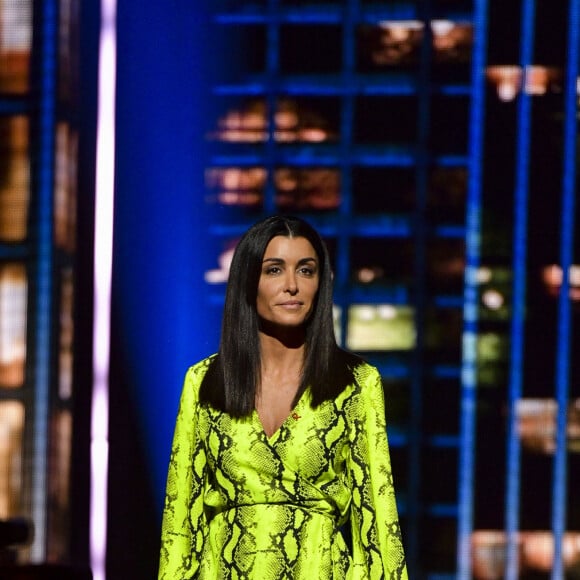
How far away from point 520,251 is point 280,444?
1649 mm

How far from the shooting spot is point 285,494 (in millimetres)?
2186

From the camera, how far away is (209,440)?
224 cm

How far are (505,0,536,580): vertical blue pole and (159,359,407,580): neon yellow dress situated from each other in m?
1.41

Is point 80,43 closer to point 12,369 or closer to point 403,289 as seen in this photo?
point 12,369

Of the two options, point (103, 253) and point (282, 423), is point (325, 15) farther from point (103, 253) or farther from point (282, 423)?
point (282, 423)

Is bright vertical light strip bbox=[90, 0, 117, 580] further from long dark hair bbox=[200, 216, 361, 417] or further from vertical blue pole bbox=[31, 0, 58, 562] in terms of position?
long dark hair bbox=[200, 216, 361, 417]

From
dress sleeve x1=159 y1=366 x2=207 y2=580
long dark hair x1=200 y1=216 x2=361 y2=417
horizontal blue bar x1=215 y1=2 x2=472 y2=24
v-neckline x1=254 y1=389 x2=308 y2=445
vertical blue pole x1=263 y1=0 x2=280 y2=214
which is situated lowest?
dress sleeve x1=159 y1=366 x2=207 y2=580

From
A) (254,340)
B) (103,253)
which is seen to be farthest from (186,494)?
(103,253)

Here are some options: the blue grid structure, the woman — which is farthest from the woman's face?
the blue grid structure

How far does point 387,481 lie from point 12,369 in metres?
1.81

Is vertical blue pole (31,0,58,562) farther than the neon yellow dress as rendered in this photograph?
Yes

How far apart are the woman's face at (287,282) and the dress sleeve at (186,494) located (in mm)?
230

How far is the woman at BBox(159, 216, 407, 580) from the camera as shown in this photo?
218 centimetres

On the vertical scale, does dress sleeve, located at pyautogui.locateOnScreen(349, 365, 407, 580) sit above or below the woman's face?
below
